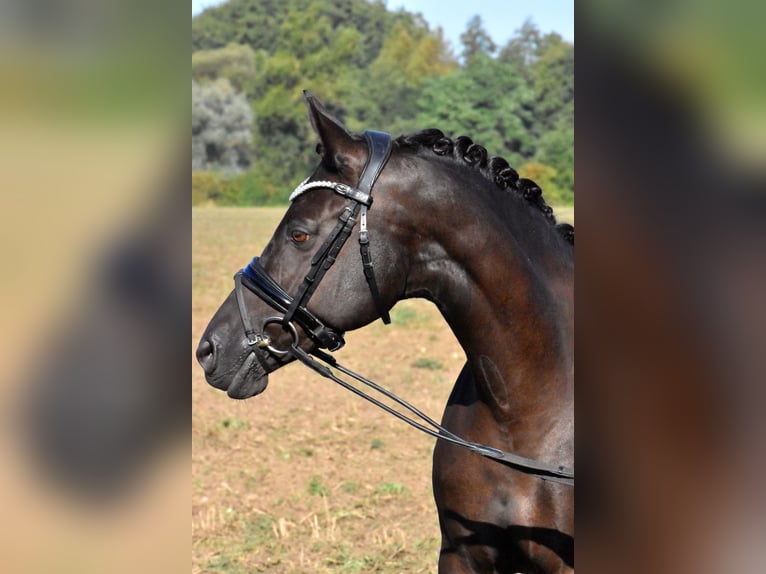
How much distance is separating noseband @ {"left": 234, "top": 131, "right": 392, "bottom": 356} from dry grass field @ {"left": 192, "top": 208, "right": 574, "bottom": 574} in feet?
10.0

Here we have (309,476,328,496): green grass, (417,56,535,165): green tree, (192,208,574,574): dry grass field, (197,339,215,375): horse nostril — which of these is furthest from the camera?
(417,56,535,165): green tree

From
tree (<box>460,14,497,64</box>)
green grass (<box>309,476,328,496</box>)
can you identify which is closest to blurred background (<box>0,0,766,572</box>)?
green grass (<box>309,476,328,496</box>)

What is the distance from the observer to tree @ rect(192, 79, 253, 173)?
1753 inches

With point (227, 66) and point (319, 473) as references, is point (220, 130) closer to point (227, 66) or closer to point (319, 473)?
point (227, 66)

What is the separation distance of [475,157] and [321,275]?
732 mm

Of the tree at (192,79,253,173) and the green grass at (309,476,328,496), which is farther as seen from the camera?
the tree at (192,79,253,173)

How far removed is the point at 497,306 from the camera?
3150mm

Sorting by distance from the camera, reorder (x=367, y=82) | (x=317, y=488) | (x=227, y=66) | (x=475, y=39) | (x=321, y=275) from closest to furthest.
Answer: (x=321, y=275) → (x=317, y=488) → (x=227, y=66) → (x=367, y=82) → (x=475, y=39)
